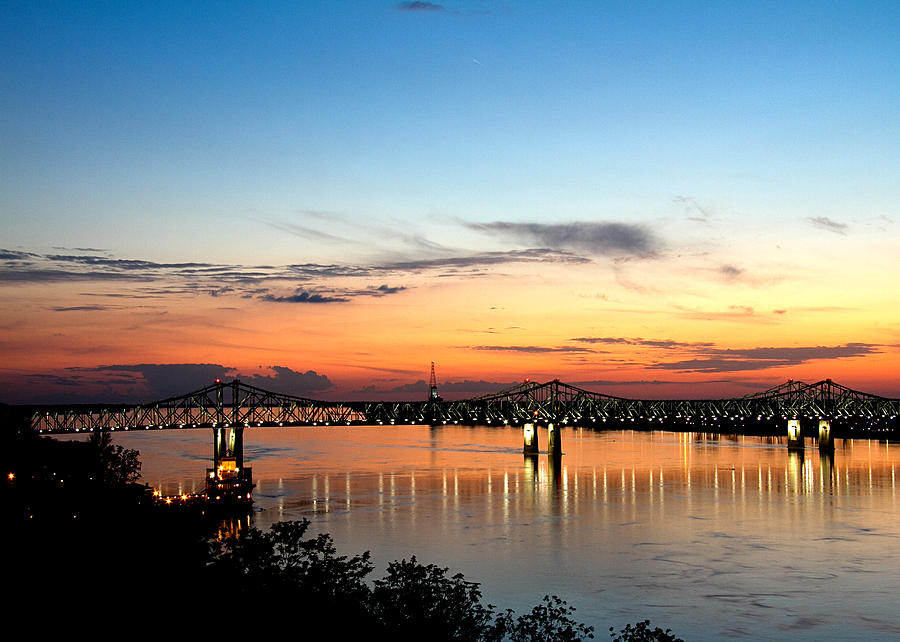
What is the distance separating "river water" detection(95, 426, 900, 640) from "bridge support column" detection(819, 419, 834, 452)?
3164cm

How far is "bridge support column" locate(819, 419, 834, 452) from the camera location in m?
170

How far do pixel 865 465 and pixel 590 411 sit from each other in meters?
63.3

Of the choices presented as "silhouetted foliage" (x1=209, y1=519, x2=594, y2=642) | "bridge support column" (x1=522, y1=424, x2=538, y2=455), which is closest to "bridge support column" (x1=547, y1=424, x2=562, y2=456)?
"bridge support column" (x1=522, y1=424, x2=538, y2=455)

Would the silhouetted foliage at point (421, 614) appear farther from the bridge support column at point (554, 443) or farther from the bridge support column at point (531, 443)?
the bridge support column at point (531, 443)

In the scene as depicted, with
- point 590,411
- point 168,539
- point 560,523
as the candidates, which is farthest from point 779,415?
point 168,539

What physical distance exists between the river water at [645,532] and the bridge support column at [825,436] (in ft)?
104

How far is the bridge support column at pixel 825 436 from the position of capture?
170250mm

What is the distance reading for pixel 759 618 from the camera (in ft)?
142

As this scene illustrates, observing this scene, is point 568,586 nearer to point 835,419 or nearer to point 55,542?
point 55,542

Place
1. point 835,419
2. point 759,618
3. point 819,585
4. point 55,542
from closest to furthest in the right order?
point 55,542
point 759,618
point 819,585
point 835,419

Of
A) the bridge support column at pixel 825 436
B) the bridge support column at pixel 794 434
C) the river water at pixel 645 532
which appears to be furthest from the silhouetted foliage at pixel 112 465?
the bridge support column at pixel 794 434

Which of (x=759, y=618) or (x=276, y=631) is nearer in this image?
(x=276, y=631)

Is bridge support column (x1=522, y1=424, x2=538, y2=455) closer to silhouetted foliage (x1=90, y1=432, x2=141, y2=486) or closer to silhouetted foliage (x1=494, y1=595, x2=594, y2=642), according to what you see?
silhouetted foliage (x1=90, y1=432, x2=141, y2=486)

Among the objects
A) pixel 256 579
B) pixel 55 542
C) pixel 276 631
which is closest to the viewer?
pixel 276 631
